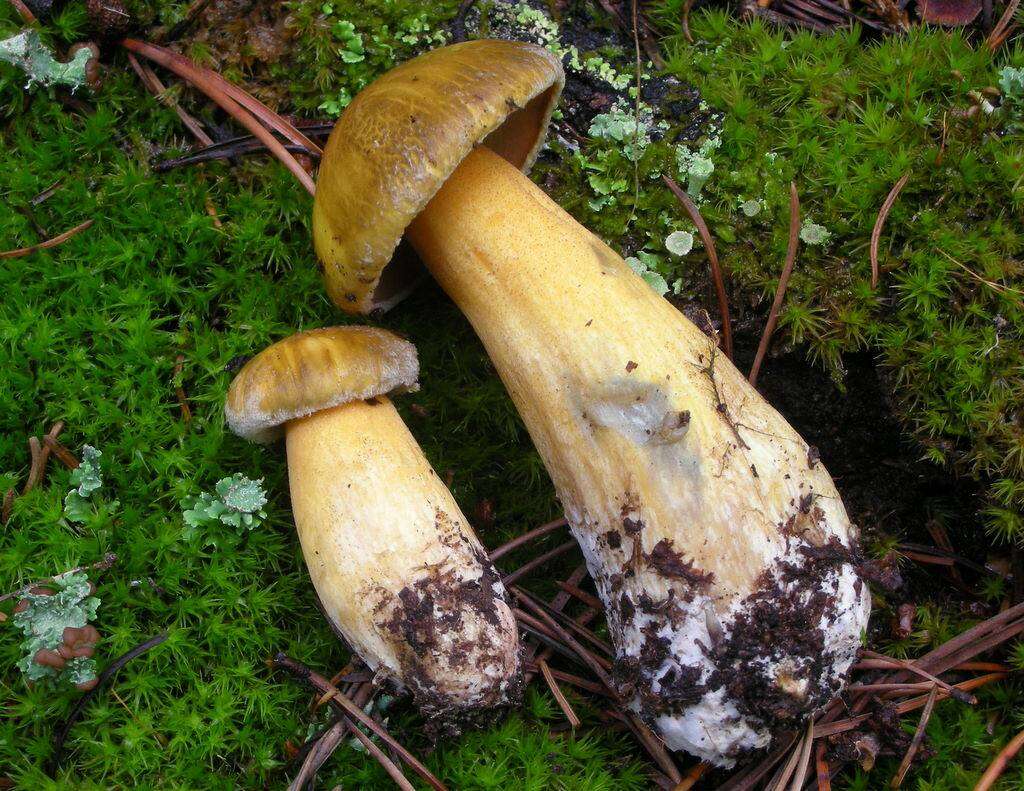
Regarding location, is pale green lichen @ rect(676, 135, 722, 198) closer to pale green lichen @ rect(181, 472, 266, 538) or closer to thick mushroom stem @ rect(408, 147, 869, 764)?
thick mushroom stem @ rect(408, 147, 869, 764)

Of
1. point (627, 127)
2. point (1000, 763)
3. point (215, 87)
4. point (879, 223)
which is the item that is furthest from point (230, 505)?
point (1000, 763)

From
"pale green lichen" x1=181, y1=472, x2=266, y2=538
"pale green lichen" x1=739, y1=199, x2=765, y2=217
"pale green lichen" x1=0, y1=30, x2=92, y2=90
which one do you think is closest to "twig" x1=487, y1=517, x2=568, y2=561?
"pale green lichen" x1=181, y1=472, x2=266, y2=538

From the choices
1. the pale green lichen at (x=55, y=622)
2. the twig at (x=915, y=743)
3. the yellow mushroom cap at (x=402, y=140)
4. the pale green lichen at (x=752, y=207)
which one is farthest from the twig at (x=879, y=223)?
the pale green lichen at (x=55, y=622)

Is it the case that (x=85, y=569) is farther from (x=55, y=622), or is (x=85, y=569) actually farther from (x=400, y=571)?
(x=400, y=571)

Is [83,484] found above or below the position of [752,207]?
below

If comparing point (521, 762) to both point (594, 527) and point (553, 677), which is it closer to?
point (553, 677)

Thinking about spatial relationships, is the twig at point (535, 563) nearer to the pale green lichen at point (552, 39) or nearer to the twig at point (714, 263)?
the twig at point (714, 263)
